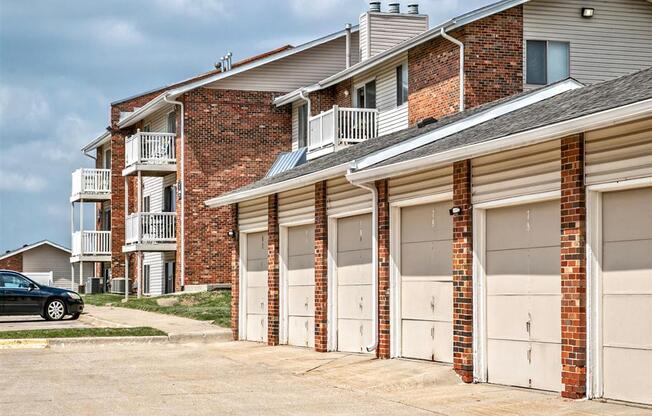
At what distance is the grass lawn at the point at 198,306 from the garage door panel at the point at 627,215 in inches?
608

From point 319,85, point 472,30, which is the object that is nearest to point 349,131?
point 319,85

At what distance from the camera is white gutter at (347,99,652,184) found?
39.9 ft

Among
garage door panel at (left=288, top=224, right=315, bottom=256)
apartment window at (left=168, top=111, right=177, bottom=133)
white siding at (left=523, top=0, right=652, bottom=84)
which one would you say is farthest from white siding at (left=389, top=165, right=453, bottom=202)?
apartment window at (left=168, top=111, right=177, bottom=133)

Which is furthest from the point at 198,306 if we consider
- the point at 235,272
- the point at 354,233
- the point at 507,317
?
the point at 507,317

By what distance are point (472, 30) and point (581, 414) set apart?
18697 millimetres

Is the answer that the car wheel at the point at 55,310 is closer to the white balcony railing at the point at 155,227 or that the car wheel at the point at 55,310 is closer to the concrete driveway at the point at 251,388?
the concrete driveway at the point at 251,388

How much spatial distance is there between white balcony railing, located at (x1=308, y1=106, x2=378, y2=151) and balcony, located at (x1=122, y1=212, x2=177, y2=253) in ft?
31.5

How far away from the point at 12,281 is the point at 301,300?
1237 cm

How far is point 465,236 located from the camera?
16078 mm

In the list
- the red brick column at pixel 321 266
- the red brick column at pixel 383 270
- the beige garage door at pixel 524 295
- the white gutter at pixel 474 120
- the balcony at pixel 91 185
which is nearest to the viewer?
the beige garage door at pixel 524 295

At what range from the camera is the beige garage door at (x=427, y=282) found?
17234mm

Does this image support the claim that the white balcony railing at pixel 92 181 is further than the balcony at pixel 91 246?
Yes

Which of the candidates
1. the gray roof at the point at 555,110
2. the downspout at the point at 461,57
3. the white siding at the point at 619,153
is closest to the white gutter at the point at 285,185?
the gray roof at the point at 555,110

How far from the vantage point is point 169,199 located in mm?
45156
